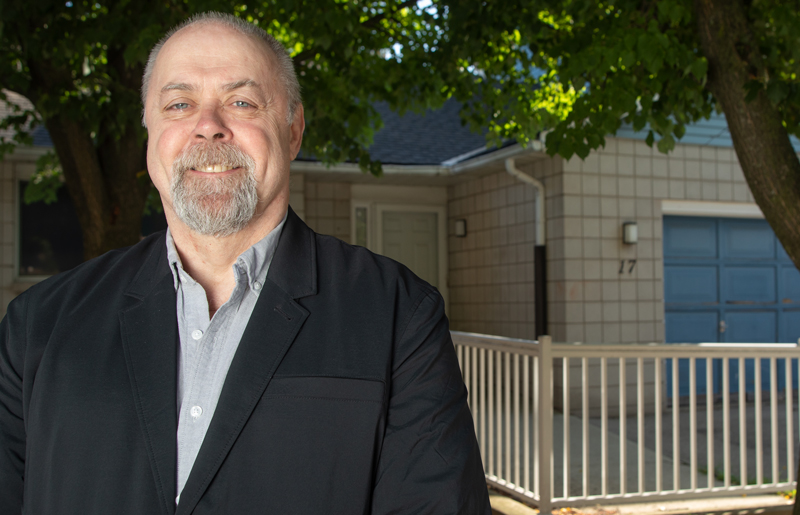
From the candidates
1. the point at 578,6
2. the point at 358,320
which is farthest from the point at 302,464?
the point at 578,6

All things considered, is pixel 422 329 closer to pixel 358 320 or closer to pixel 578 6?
pixel 358 320

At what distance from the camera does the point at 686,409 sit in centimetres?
867

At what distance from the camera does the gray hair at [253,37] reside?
1611 mm

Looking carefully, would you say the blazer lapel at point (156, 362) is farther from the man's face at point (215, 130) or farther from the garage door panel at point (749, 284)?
the garage door panel at point (749, 284)

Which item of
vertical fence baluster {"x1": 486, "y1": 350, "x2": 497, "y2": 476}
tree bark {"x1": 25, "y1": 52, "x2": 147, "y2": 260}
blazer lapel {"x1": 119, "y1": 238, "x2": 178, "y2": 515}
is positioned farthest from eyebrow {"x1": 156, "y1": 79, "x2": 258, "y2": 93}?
vertical fence baluster {"x1": 486, "y1": 350, "x2": 497, "y2": 476}

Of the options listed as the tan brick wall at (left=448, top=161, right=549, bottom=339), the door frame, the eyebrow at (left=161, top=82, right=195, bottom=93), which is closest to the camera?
the eyebrow at (left=161, top=82, right=195, bottom=93)

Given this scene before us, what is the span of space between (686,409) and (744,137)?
5.75 m

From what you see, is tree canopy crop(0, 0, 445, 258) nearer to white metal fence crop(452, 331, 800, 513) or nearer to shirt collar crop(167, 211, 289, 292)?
white metal fence crop(452, 331, 800, 513)

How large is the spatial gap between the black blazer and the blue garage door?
8.40m

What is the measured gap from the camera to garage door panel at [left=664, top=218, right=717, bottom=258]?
921 centimetres

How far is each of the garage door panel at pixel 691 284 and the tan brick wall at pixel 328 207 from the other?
4461 mm

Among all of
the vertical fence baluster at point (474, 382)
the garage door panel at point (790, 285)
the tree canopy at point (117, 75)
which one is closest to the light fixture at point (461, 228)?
the tree canopy at point (117, 75)

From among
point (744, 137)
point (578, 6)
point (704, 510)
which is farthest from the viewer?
point (704, 510)

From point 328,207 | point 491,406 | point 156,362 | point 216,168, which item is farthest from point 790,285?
point 156,362
